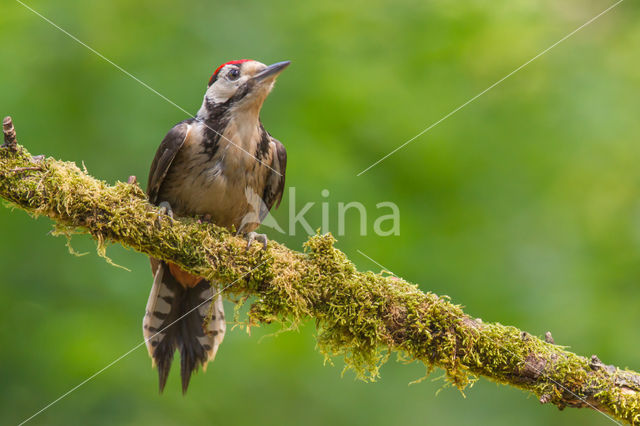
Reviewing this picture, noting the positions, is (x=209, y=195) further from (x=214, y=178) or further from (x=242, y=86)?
(x=242, y=86)

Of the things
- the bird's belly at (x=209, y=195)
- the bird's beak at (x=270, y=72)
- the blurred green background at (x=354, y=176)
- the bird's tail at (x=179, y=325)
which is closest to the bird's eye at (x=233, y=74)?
the bird's beak at (x=270, y=72)

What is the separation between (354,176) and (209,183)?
1.47 meters

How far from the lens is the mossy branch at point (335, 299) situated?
2.60m

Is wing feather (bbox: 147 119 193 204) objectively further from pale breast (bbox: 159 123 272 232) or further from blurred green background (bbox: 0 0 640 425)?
blurred green background (bbox: 0 0 640 425)

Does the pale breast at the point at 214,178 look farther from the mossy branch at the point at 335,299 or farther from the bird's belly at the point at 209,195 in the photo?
the mossy branch at the point at 335,299

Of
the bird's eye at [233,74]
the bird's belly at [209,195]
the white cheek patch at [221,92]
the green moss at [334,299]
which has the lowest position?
the green moss at [334,299]

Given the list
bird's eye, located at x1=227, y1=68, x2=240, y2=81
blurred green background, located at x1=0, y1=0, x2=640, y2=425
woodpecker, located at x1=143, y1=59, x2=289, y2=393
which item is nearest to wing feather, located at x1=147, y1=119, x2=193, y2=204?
woodpecker, located at x1=143, y1=59, x2=289, y2=393

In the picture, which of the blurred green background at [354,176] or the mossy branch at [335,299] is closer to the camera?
the mossy branch at [335,299]

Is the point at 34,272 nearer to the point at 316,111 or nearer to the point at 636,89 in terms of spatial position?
the point at 316,111

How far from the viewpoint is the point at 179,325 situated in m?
4.03

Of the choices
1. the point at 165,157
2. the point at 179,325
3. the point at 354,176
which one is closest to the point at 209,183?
the point at 165,157

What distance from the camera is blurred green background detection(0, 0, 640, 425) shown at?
4730 millimetres

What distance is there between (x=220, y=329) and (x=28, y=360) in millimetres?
1710

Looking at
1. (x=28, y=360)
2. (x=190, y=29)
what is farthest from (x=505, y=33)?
(x=28, y=360)
